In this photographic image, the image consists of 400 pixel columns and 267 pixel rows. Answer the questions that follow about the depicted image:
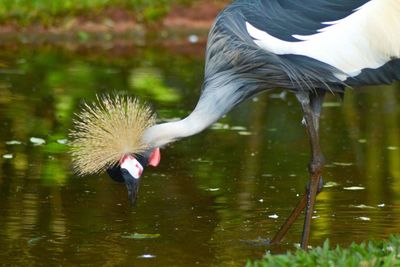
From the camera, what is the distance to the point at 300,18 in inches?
246

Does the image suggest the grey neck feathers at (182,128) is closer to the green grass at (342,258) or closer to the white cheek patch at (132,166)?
the white cheek patch at (132,166)

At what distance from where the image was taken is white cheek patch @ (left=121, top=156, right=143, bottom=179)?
634cm

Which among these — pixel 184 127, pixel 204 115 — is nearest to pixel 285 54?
pixel 204 115

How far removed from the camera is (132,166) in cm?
636

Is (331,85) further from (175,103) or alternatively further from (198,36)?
(198,36)

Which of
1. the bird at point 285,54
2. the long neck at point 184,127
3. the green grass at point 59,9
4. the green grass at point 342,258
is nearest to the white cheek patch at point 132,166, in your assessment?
the bird at point 285,54

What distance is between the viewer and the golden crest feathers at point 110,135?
246 inches

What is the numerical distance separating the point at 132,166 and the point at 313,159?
100 centimetres

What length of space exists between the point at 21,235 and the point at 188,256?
3.24 feet

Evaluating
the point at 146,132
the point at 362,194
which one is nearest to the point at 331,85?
the point at 146,132

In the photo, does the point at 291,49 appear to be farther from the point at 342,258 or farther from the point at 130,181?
the point at 342,258

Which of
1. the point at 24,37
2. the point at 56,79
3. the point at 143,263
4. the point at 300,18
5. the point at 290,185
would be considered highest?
the point at 24,37

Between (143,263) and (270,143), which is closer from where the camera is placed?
(143,263)

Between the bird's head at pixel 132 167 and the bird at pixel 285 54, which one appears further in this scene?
the bird's head at pixel 132 167
